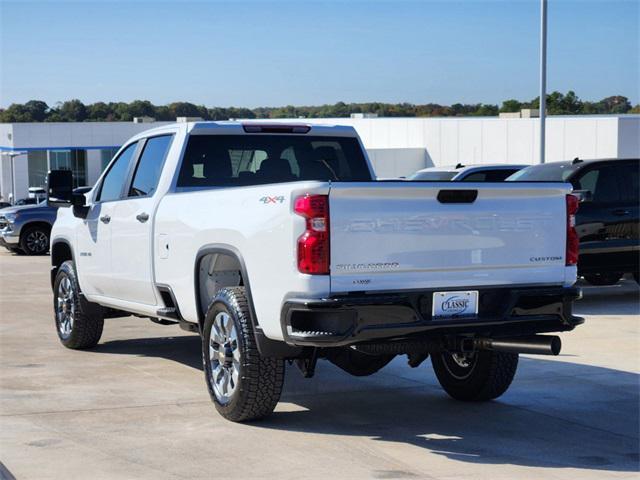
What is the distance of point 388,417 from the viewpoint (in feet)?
26.4

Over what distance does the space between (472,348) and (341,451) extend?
1130 millimetres

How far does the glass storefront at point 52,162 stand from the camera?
286 feet

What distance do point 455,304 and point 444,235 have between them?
45cm

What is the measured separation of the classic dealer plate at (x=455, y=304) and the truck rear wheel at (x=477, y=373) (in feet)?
3.94

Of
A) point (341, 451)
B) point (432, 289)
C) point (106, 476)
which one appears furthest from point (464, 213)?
point (106, 476)

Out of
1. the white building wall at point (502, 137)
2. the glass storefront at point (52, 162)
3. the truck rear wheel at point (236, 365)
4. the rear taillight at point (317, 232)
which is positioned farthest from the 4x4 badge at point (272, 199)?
the glass storefront at point (52, 162)

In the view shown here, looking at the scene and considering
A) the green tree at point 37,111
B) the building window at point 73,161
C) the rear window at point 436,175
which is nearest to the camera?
the rear window at point 436,175

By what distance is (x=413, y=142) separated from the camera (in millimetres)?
56656

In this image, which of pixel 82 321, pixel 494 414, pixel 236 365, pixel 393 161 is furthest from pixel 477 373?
pixel 393 161

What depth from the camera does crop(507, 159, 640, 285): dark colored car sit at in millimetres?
14750

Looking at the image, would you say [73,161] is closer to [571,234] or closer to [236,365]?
[236,365]

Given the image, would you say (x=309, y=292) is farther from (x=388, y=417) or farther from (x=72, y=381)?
(x=72, y=381)

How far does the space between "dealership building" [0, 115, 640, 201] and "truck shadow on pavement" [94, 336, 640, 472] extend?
540 inches

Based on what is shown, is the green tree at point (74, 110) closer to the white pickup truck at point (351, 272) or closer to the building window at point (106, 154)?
the building window at point (106, 154)
